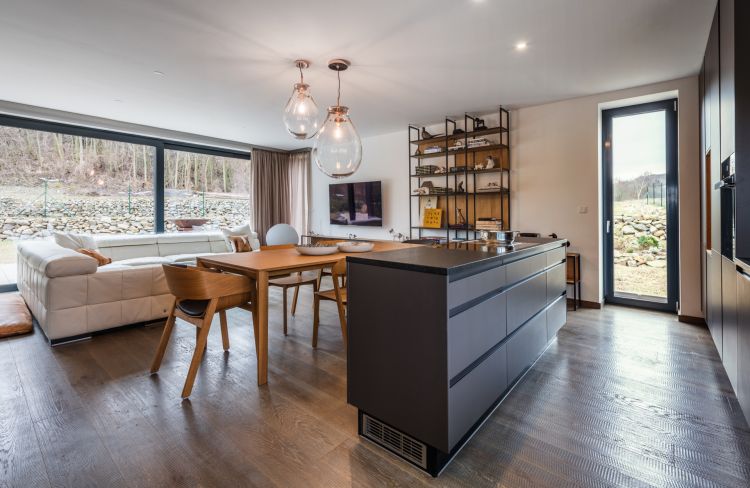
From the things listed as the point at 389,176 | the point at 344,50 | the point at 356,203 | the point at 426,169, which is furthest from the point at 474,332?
the point at 356,203

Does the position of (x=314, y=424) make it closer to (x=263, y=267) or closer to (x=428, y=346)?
(x=428, y=346)

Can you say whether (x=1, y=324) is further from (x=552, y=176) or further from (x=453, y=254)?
(x=552, y=176)

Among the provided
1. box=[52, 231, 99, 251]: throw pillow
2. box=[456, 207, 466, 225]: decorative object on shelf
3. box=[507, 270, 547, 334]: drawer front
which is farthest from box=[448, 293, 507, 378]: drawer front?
box=[52, 231, 99, 251]: throw pillow

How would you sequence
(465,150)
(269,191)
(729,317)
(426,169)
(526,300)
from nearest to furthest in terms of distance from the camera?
(729,317) < (526,300) < (465,150) < (426,169) < (269,191)

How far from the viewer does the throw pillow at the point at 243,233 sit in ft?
19.5

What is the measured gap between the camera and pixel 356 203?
6.30 meters

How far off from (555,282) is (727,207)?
106 cm

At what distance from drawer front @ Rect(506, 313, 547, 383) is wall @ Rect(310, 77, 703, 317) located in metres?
2.14

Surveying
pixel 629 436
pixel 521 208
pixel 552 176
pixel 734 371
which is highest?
pixel 552 176

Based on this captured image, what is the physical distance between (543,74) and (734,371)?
273cm

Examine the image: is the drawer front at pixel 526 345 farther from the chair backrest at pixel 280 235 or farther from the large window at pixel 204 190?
the large window at pixel 204 190

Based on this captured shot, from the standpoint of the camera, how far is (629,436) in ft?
5.71

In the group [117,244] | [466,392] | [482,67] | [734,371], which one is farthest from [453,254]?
[117,244]

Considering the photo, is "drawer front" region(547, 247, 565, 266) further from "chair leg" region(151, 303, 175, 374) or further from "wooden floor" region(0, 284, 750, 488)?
"chair leg" region(151, 303, 175, 374)
